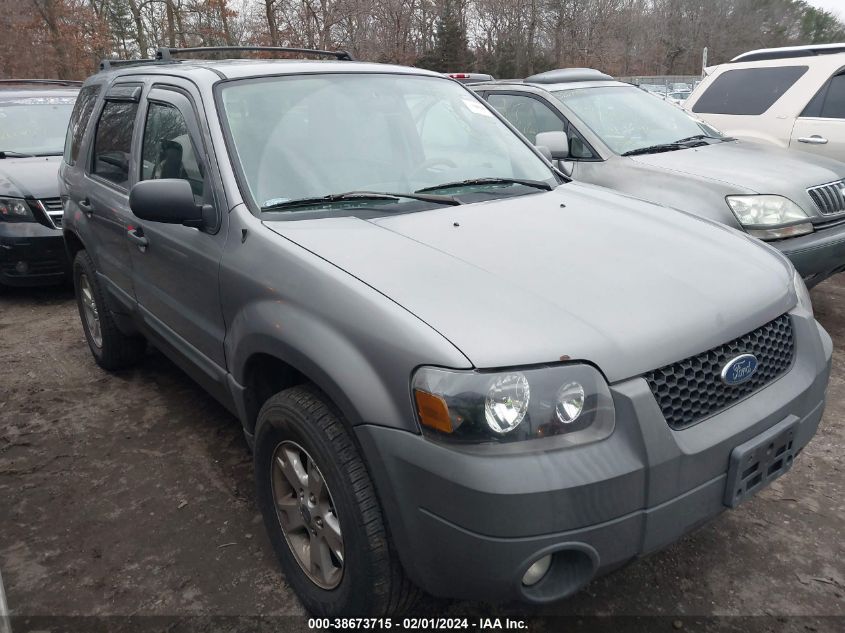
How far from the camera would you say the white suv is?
656 centimetres

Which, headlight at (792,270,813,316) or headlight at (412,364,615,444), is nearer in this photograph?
headlight at (412,364,615,444)

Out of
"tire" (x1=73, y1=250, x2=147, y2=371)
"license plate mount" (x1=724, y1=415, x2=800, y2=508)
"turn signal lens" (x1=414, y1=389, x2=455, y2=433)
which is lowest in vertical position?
"tire" (x1=73, y1=250, x2=147, y2=371)

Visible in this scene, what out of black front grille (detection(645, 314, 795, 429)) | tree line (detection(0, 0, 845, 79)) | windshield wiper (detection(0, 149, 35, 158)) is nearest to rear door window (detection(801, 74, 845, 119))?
black front grille (detection(645, 314, 795, 429))

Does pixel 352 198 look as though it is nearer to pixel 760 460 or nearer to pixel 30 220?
pixel 760 460

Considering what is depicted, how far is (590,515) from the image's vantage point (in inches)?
70.2

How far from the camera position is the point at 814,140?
6496 millimetres

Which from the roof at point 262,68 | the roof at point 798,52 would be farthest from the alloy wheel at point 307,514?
the roof at point 798,52

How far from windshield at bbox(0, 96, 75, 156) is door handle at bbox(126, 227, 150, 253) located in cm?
428

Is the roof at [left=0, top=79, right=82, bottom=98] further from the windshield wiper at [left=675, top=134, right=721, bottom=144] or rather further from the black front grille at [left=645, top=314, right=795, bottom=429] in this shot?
the black front grille at [left=645, top=314, right=795, bottom=429]

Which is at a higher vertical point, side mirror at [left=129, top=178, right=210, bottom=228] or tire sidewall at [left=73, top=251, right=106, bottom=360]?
side mirror at [left=129, top=178, right=210, bottom=228]

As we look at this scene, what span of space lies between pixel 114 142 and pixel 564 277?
2.83 m

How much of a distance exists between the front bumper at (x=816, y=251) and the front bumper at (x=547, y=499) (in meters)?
2.82

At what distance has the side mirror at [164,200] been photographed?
258cm

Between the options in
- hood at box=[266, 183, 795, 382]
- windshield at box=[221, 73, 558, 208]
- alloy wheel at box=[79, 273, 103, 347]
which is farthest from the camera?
alloy wheel at box=[79, 273, 103, 347]
